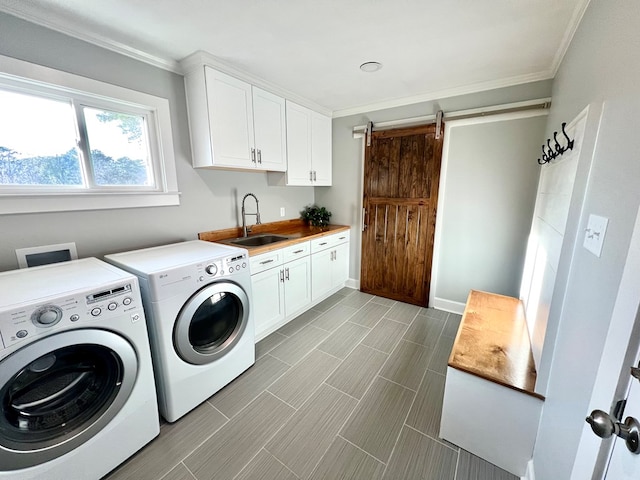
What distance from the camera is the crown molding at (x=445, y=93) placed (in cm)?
221

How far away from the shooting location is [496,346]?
60.3 inches

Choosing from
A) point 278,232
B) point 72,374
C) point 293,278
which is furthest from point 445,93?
point 72,374

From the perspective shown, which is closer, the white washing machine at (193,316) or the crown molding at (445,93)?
the white washing machine at (193,316)

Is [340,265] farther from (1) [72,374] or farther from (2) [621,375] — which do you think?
(2) [621,375]

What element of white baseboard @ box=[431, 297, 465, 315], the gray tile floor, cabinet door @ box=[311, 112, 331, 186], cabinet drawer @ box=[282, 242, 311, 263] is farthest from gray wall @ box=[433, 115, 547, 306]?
cabinet drawer @ box=[282, 242, 311, 263]

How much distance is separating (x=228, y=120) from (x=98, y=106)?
2.76 feet

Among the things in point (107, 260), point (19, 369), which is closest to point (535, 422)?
point (19, 369)

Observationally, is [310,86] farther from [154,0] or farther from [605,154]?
[605,154]

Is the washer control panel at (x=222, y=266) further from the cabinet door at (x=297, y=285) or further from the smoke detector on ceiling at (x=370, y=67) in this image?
the smoke detector on ceiling at (x=370, y=67)

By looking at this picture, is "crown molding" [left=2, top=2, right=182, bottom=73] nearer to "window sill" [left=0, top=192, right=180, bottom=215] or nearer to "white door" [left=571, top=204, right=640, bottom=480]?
"window sill" [left=0, top=192, right=180, bottom=215]

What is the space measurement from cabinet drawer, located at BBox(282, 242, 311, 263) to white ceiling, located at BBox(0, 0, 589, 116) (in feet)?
5.06

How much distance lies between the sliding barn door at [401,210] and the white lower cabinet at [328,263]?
0.29m

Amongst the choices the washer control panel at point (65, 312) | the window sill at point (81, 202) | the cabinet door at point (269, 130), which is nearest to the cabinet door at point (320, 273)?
the cabinet door at point (269, 130)

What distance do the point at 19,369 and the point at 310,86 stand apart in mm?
2720
